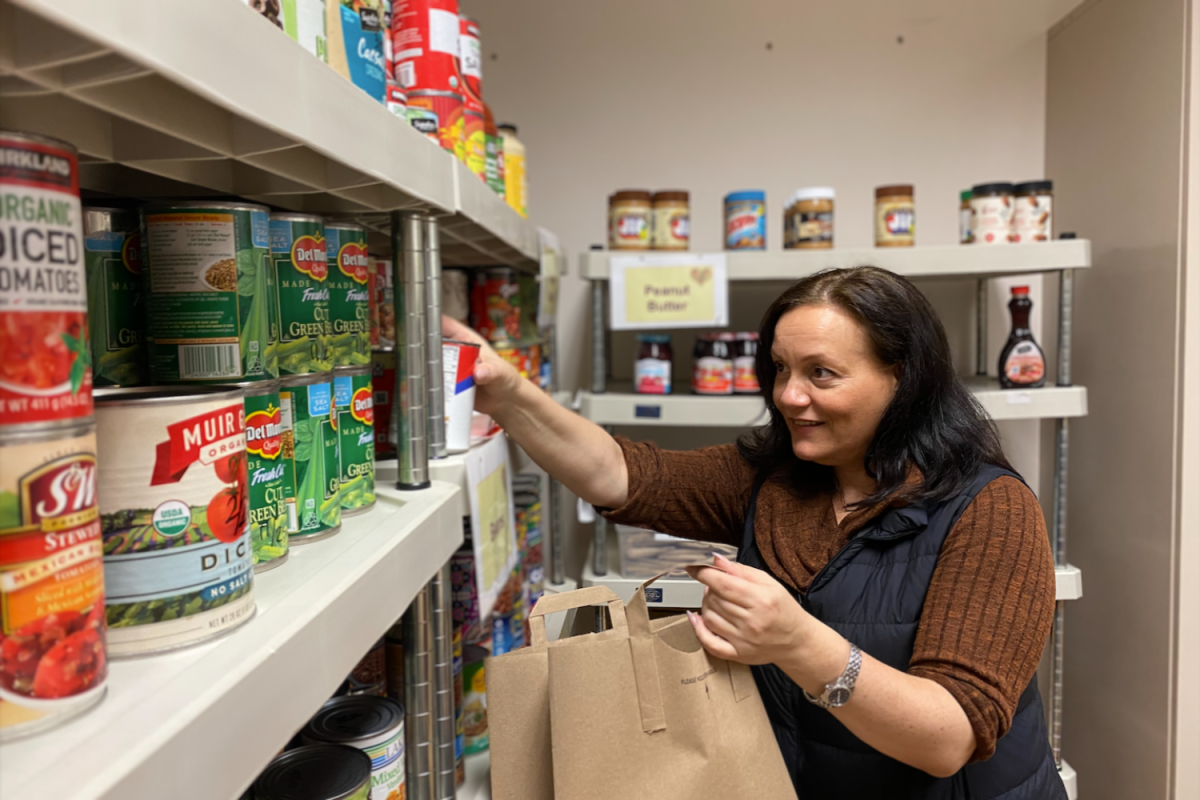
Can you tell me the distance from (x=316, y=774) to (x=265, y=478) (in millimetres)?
369

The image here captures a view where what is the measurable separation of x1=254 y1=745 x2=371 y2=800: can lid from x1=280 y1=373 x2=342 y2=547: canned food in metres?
0.24

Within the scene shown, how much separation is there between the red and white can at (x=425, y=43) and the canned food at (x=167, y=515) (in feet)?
2.39

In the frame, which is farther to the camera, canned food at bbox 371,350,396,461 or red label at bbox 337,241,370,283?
canned food at bbox 371,350,396,461

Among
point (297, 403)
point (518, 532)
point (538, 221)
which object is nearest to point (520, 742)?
point (297, 403)

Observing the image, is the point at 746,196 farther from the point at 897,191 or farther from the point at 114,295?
the point at 114,295

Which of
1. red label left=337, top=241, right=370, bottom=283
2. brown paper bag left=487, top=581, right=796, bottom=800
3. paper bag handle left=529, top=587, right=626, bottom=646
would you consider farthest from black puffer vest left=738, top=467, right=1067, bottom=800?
red label left=337, top=241, right=370, bottom=283

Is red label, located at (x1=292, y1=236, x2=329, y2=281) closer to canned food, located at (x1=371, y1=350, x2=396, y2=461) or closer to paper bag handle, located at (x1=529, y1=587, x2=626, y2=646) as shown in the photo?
canned food, located at (x1=371, y1=350, x2=396, y2=461)

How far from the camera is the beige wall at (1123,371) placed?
6.57 feet

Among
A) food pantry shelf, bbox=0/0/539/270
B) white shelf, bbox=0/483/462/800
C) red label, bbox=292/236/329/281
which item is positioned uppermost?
food pantry shelf, bbox=0/0/539/270

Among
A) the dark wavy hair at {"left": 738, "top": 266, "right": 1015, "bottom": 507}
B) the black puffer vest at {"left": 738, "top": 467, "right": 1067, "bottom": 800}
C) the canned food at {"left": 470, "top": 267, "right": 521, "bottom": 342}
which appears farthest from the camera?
the canned food at {"left": 470, "top": 267, "right": 521, "bottom": 342}

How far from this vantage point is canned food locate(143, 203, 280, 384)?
2.12ft

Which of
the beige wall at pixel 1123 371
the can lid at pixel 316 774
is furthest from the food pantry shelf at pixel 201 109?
the beige wall at pixel 1123 371

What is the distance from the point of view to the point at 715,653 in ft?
3.04

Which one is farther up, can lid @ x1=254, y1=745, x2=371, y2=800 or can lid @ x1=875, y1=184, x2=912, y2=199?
can lid @ x1=875, y1=184, x2=912, y2=199
